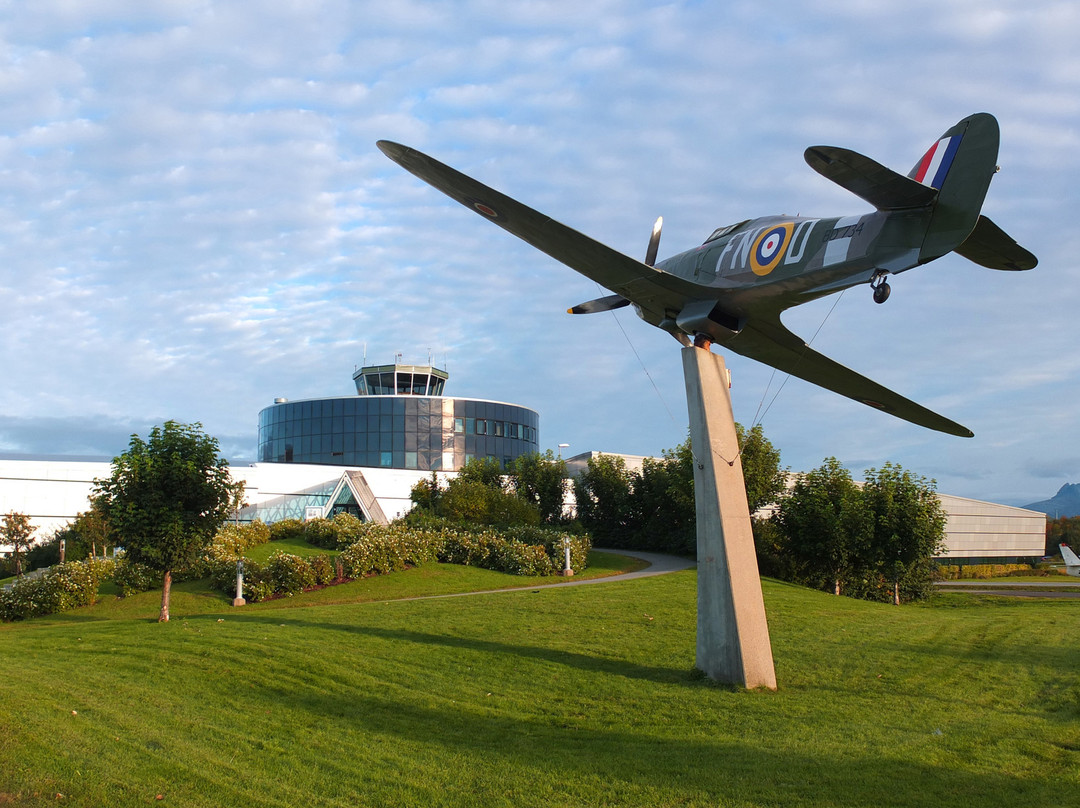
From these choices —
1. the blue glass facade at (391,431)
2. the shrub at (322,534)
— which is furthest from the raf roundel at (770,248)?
the blue glass facade at (391,431)

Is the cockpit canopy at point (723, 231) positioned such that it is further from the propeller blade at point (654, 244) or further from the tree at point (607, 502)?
the tree at point (607, 502)

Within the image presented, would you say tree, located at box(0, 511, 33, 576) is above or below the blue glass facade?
below

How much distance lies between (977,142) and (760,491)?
28.4m

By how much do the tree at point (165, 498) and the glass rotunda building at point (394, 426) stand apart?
166 feet

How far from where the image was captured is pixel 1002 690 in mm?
11852

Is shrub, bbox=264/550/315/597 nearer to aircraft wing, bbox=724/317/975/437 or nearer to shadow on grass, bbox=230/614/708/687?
shadow on grass, bbox=230/614/708/687

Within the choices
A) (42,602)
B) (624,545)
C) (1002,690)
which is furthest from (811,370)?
(624,545)

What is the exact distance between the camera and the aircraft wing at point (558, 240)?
34.1 feet

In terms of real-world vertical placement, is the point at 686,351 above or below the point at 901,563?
above

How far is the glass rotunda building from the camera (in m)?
71.8

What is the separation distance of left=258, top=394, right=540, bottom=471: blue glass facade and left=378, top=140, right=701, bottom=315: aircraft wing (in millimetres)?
60052

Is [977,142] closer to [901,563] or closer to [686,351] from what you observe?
[686,351]

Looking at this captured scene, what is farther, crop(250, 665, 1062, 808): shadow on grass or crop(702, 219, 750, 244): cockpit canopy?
crop(702, 219, 750, 244): cockpit canopy

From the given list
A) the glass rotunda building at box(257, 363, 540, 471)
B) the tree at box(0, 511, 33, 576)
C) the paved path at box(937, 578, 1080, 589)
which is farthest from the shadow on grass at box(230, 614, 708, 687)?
the glass rotunda building at box(257, 363, 540, 471)
